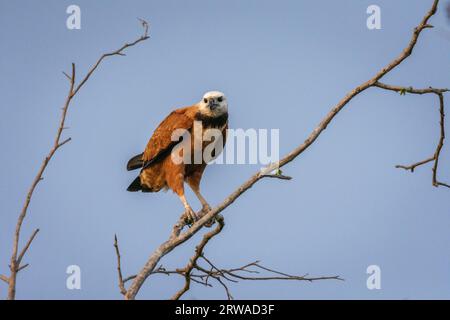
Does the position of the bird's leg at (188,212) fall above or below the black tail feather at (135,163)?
below

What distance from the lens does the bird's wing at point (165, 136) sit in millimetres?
8367

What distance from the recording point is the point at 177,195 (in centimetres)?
820

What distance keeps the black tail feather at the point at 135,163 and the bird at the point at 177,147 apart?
0.12 ft

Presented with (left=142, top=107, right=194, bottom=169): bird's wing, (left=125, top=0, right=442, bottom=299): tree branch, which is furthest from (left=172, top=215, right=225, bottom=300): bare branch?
(left=142, top=107, right=194, bottom=169): bird's wing

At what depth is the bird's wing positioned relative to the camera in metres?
8.37

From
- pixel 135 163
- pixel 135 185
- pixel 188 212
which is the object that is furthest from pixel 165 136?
pixel 188 212

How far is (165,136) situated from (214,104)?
0.73 metres

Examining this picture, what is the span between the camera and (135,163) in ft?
28.8

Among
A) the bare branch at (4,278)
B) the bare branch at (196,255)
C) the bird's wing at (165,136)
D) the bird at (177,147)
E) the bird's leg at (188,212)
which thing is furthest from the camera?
the bird's wing at (165,136)

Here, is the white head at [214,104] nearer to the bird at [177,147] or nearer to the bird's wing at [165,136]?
the bird at [177,147]

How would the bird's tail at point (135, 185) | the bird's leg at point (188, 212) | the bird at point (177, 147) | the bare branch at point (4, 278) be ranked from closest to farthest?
the bare branch at point (4, 278), the bird's leg at point (188, 212), the bird at point (177, 147), the bird's tail at point (135, 185)

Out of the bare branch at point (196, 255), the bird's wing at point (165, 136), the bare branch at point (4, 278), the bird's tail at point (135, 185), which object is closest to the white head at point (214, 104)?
the bird's wing at point (165, 136)
